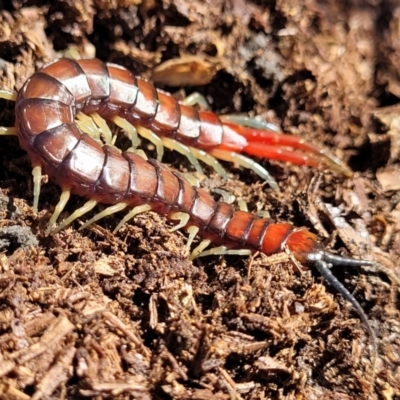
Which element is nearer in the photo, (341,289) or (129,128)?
(341,289)

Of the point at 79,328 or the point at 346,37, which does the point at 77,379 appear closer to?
the point at 79,328

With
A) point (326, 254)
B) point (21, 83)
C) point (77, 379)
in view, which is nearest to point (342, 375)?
point (326, 254)

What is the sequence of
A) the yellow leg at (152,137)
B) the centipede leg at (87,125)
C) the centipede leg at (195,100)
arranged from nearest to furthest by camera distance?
the centipede leg at (87,125), the yellow leg at (152,137), the centipede leg at (195,100)

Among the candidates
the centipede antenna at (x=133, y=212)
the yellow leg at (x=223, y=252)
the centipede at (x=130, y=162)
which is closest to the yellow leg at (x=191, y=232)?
the centipede at (x=130, y=162)

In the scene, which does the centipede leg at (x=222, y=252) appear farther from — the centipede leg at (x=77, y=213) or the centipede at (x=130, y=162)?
the centipede leg at (x=77, y=213)

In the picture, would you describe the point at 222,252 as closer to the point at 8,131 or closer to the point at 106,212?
the point at 106,212

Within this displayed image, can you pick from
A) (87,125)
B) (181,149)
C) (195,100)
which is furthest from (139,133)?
(195,100)
